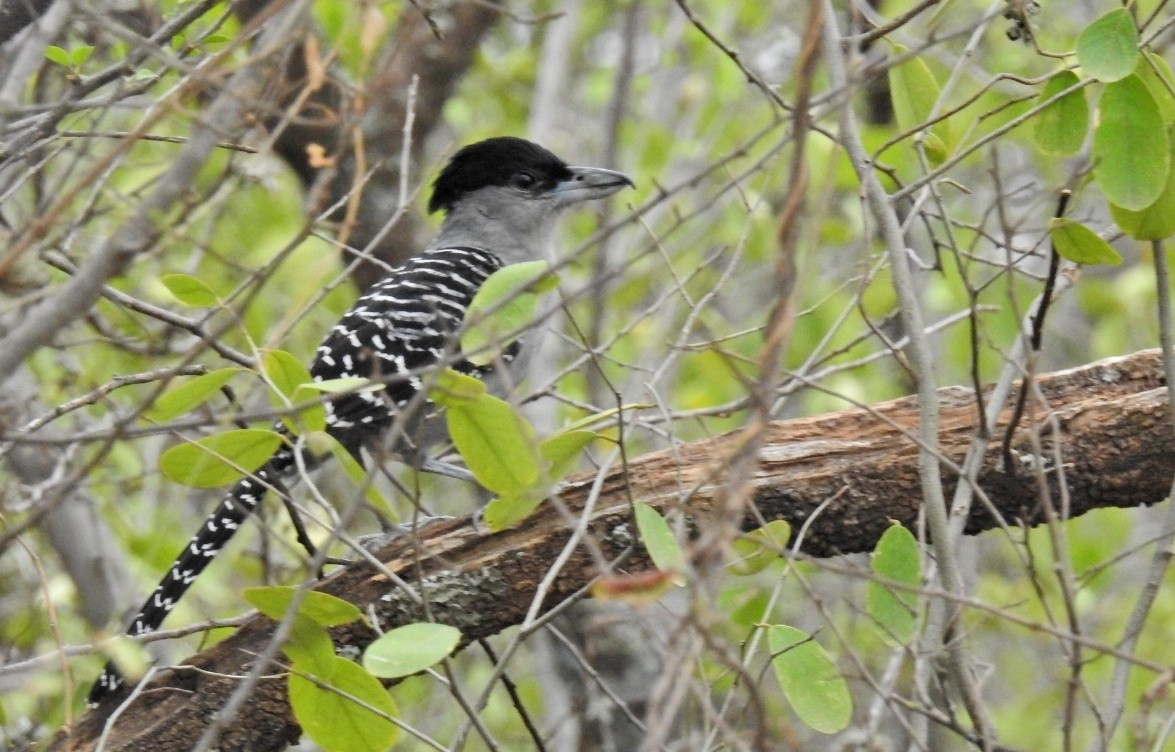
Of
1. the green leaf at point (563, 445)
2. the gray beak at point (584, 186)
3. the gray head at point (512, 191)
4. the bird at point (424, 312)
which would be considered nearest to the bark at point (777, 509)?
the bird at point (424, 312)

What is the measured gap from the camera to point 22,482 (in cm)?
572

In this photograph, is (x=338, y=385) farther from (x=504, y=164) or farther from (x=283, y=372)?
Answer: (x=504, y=164)

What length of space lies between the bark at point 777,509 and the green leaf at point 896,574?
0.46 m

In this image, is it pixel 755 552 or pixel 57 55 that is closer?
pixel 755 552

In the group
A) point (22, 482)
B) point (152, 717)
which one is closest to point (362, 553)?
point (152, 717)

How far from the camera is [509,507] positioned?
3.25m

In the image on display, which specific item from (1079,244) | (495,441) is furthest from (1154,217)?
(495,441)

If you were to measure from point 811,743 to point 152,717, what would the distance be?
5140mm

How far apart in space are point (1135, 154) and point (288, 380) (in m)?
1.85

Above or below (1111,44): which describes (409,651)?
below

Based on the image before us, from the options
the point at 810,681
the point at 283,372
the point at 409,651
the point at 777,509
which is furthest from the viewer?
the point at 777,509

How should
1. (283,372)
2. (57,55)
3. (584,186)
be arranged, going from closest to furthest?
(283,372) → (57,55) → (584,186)

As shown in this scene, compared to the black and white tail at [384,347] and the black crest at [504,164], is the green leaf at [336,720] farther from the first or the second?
the black crest at [504,164]

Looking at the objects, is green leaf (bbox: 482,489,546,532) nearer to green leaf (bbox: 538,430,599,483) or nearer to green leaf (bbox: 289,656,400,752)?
green leaf (bbox: 538,430,599,483)
